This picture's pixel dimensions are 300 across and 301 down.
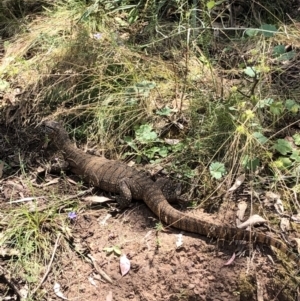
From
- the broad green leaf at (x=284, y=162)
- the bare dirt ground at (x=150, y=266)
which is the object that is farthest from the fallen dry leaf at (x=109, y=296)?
the broad green leaf at (x=284, y=162)

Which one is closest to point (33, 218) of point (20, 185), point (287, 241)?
point (20, 185)

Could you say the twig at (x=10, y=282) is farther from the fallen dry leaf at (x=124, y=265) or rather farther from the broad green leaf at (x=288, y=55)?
the broad green leaf at (x=288, y=55)

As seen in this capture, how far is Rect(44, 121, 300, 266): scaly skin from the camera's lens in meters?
3.57

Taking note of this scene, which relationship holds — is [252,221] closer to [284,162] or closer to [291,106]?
[284,162]

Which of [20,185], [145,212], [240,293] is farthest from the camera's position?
[20,185]

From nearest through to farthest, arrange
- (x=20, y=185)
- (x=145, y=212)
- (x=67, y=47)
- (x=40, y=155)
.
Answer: (x=145, y=212) < (x=20, y=185) < (x=40, y=155) < (x=67, y=47)

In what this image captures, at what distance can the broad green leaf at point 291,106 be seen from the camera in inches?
157

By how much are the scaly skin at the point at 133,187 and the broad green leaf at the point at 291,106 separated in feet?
3.34

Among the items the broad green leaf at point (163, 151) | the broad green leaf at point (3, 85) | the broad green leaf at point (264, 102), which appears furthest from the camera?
the broad green leaf at point (3, 85)

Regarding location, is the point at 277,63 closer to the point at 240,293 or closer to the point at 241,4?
the point at 241,4

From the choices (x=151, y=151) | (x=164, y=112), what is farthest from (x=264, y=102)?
(x=151, y=151)

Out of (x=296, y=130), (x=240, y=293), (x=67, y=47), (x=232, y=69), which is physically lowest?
(x=240, y=293)

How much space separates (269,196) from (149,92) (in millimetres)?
1418

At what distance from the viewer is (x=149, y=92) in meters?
4.63
